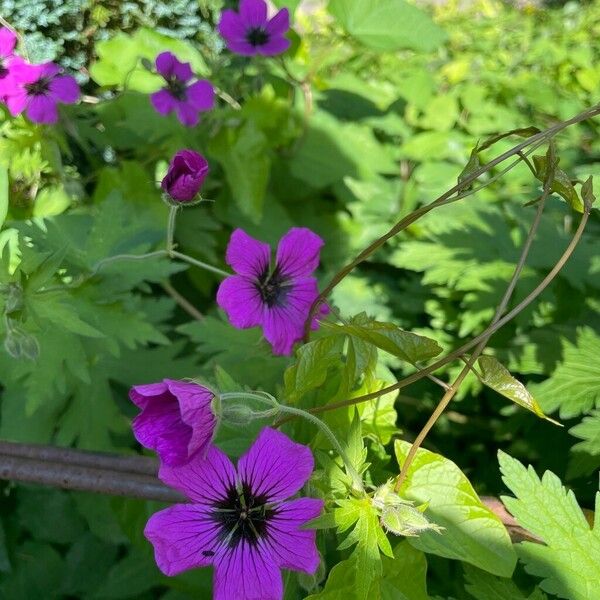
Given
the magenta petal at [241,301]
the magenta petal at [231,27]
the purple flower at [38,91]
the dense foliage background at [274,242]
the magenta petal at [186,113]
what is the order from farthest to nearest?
the magenta petal at [231,27] → the magenta petal at [186,113] → the purple flower at [38,91] → the dense foliage background at [274,242] → the magenta petal at [241,301]

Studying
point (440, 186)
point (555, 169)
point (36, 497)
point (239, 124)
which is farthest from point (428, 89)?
point (36, 497)

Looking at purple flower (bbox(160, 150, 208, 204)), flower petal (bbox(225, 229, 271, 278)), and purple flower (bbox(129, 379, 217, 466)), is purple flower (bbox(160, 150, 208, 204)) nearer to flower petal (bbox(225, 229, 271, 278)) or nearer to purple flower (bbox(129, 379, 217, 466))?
flower petal (bbox(225, 229, 271, 278))

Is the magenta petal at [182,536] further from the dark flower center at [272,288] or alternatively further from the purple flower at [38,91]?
the purple flower at [38,91]

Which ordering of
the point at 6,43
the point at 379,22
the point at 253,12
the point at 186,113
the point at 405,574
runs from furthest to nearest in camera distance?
the point at 379,22 → the point at 253,12 → the point at 186,113 → the point at 6,43 → the point at 405,574

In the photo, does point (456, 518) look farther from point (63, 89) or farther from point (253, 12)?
point (253, 12)

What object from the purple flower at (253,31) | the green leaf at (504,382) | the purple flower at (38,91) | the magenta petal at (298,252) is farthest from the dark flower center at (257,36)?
the green leaf at (504,382)

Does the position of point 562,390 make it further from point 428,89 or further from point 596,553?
point 428,89

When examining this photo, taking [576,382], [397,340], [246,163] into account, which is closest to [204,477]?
[397,340]
